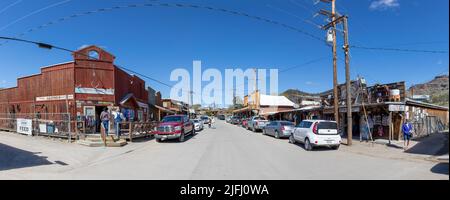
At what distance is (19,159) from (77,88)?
40.6 ft

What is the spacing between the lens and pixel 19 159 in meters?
11.4

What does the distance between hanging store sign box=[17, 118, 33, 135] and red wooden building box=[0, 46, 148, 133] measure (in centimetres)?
119

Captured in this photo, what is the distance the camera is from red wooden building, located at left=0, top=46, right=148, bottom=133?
2284 centimetres

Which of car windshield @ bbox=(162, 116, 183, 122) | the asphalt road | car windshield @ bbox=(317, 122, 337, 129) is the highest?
car windshield @ bbox=(162, 116, 183, 122)

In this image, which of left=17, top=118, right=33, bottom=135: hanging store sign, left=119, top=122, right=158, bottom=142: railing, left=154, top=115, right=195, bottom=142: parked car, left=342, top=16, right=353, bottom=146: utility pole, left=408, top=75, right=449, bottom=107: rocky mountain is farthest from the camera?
left=17, top=118, right=33, bottom=135: hanging store sign

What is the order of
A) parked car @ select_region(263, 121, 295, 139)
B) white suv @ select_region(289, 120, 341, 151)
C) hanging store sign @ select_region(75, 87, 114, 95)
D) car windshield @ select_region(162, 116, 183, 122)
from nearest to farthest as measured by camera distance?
white suv @ select_region(289, 120, 341, 151) → car windshield @ select_region(162, 116, 183, 122) → parked car @ select_region(263, 121, 295, 139) → hanging store sign @ select_region(75, 87, 114, 95)

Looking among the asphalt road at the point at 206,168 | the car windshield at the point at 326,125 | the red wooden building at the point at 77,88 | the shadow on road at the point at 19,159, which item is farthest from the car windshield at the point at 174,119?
the car windshield at the point at 326,125

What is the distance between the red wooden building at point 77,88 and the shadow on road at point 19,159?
9614mm

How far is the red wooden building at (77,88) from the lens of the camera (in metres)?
22.8

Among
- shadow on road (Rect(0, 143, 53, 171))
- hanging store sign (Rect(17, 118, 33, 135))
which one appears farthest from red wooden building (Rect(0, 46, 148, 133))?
shadow on road (Rect(0, 143, 53, 171))

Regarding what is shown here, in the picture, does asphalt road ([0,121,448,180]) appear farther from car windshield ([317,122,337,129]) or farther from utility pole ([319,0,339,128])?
utility pole ([319,0,339,128])

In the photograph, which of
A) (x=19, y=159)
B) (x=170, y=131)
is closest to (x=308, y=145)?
(x=170, y=131)
